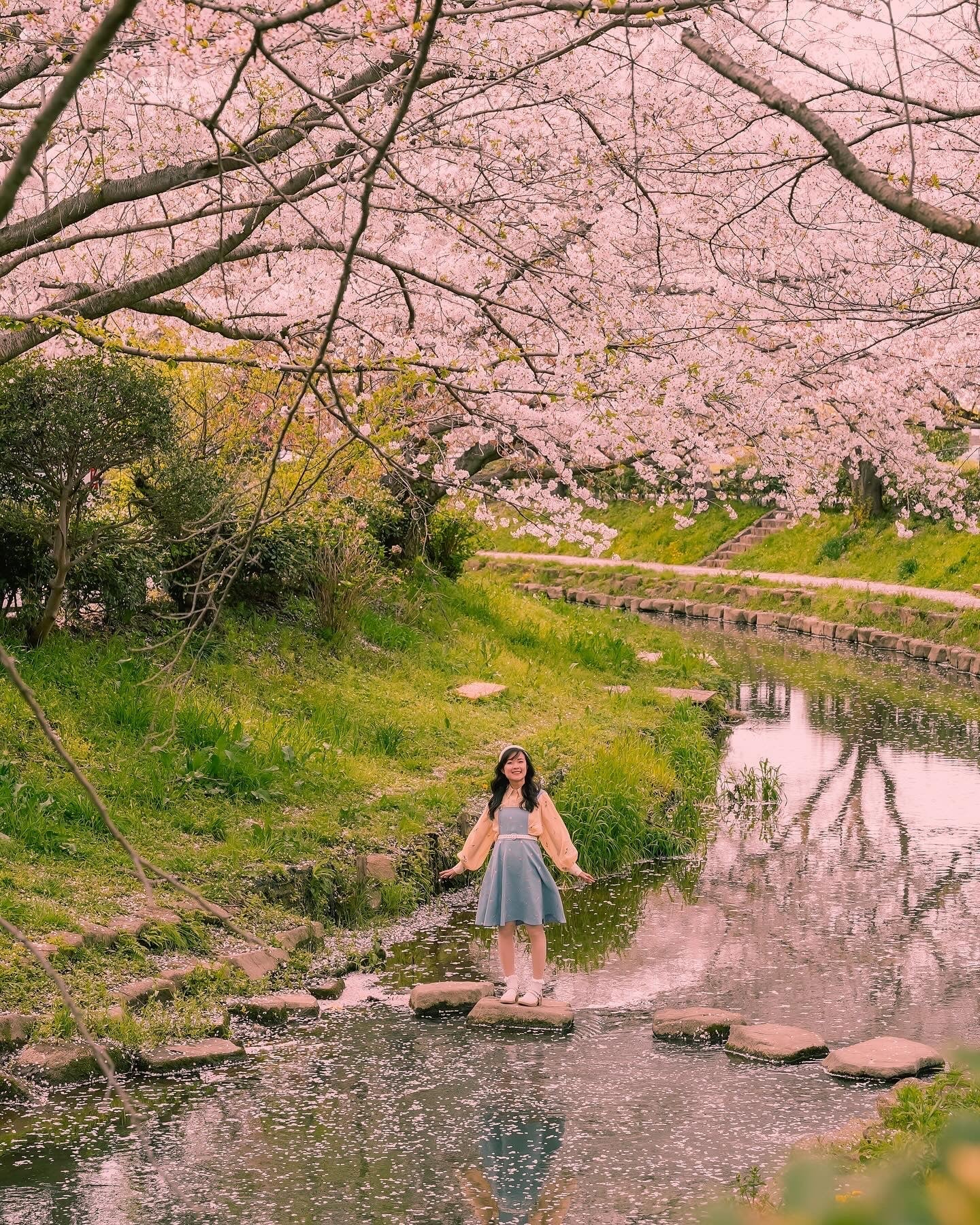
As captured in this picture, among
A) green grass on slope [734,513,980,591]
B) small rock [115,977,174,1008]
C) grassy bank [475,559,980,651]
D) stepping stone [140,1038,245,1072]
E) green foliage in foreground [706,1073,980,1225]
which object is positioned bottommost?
stepping stone [140,1038,245,1072]

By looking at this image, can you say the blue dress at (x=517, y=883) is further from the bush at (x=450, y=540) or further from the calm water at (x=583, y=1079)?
the bush at (x=450, y=540)

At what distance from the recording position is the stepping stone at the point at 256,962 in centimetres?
768

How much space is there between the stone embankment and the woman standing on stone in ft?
45.6

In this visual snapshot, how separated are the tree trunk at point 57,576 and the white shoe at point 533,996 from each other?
5.29 m

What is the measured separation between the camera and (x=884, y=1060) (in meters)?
6.56

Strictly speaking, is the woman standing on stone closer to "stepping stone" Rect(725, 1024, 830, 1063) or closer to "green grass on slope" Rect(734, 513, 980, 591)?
"stepping stone" Rect(725, 1024, 830, 1063)

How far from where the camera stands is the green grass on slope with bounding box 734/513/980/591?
25031mm

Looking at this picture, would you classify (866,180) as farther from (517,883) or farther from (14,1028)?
(14,1028)

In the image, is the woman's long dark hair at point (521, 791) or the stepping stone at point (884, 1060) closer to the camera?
the stepping stone at point (884, 1060)

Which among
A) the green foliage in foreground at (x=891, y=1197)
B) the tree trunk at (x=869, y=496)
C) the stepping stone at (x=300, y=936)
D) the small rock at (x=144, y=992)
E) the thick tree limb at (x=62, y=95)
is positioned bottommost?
the stepping stone at (x=300, y=936)

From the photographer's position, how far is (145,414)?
34.7 feet

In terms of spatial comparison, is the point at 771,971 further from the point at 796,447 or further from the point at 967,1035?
the point at 796,447

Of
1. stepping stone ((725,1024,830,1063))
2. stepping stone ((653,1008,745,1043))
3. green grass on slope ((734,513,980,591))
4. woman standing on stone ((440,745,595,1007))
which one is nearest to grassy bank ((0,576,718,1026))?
woman standing on stone ((440,745,595,1007))

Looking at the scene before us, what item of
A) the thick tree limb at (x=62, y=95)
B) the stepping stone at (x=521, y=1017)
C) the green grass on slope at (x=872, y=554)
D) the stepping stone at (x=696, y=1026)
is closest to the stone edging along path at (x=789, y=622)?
the green grass on slope at (x=872, y=554)
